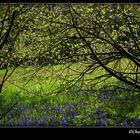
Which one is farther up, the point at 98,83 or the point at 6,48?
the point at 6,48

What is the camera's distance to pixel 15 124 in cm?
483

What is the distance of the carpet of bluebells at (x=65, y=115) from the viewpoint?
189 inches

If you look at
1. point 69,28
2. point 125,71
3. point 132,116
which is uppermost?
point 69,28

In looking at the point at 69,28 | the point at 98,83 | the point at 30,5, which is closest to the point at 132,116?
the point at 98,83

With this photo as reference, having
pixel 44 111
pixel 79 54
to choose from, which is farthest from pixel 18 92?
pixel 79 54

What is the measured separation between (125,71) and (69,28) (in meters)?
0.56

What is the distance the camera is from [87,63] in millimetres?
5062

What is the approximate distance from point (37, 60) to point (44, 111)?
400 millimetres

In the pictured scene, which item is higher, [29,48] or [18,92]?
[29,48]

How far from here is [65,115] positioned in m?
4.85

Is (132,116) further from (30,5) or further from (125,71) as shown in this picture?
(30,5)

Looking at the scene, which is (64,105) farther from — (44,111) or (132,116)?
(132,116)

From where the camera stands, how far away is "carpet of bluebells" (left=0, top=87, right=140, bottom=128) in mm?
4805

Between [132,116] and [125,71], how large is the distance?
1.33 feet
